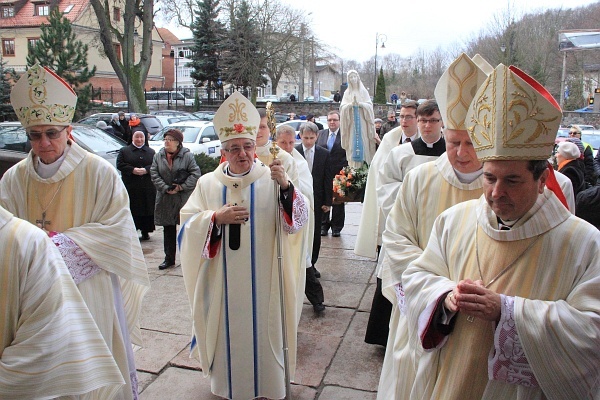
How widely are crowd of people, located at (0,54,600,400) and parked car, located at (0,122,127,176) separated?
5.64 meters

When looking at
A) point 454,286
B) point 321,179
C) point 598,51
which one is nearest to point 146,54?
point 321,179

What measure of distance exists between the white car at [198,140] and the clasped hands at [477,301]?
512 inches

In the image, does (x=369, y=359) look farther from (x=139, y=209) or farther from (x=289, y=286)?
(x=139, y=209)

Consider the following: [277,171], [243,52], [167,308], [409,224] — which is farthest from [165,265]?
[243,52]

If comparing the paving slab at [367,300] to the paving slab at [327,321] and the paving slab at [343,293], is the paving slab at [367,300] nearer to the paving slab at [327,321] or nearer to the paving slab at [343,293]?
the paving slab at [343,293]

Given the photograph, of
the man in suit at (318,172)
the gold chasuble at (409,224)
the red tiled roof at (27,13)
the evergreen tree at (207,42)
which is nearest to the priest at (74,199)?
the gold chasuble at (409,224)

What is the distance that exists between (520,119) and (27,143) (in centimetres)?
949

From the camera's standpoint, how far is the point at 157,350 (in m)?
4.59

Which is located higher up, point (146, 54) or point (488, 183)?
point (146, 54)

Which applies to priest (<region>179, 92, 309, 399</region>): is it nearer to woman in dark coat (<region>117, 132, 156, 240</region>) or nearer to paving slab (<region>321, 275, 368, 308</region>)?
paving slab (<region>321, 275, 368, 308</region>)

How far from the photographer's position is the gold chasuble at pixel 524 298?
1.84m

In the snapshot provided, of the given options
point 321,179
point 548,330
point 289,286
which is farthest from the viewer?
point 321,179

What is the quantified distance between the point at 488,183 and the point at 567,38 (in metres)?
43.3

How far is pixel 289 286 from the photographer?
3.78 m
